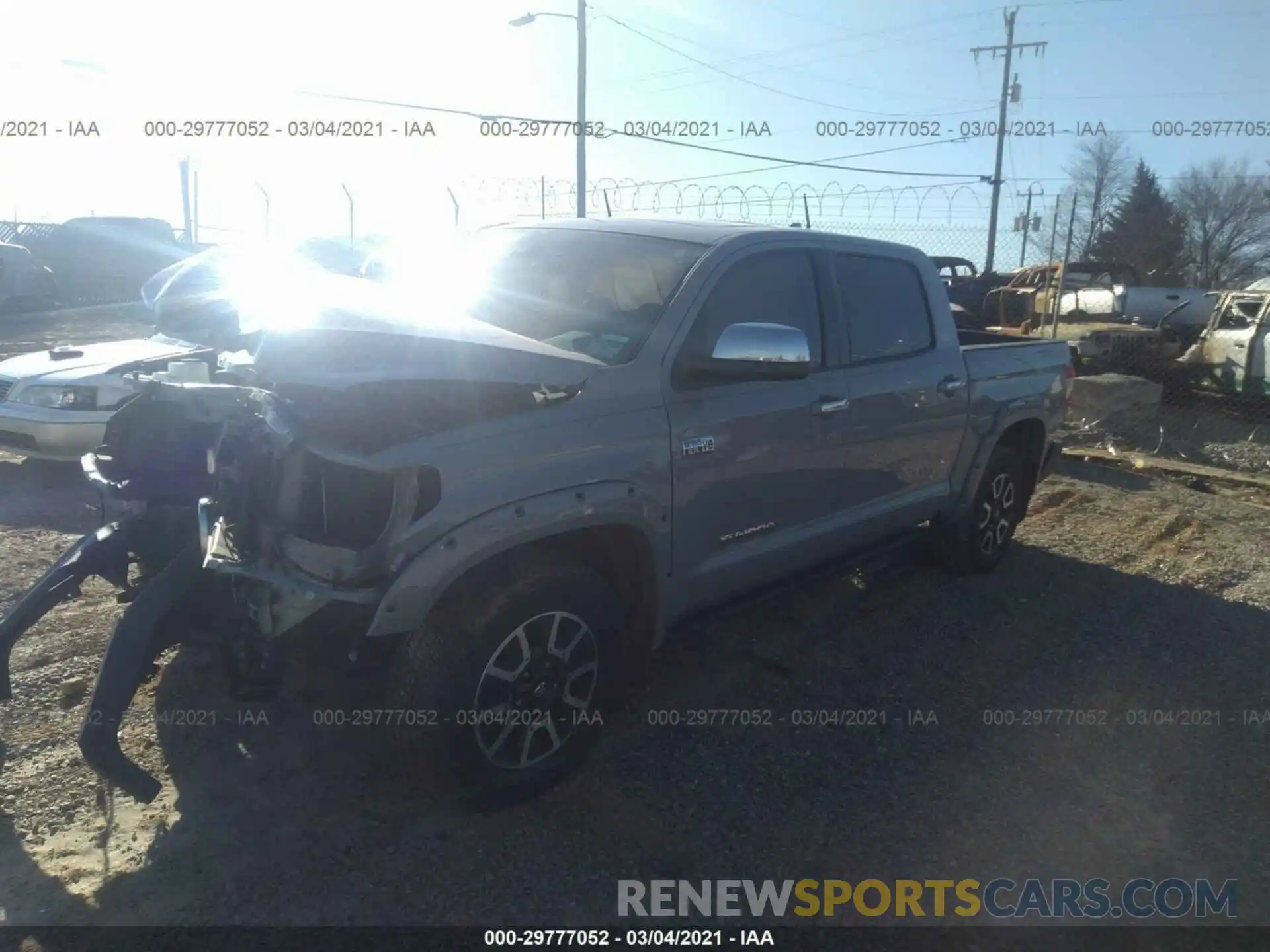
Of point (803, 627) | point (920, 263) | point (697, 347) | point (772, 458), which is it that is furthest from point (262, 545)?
point (920, 263)

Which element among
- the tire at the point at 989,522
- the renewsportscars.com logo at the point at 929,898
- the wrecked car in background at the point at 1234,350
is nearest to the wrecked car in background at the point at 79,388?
the tire at the point at 989,522

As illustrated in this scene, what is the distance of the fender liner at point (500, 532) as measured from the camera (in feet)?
9.44

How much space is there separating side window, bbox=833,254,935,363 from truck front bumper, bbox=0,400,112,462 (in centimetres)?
475

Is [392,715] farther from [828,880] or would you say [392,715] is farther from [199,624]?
[828,880]

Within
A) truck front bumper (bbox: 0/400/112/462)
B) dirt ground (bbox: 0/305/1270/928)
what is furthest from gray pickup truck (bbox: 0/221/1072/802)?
truck front bumper (bbox: 0/400/112/462)

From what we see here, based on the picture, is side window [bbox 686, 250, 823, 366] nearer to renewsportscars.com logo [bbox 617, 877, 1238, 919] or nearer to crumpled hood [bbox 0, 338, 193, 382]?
renewsportscars.com logo [bbox 617, 877, 1238, 919]

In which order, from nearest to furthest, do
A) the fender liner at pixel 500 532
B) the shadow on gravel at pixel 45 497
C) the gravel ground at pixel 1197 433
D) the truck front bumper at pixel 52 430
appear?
the fender liner at pixel 500 532, the shadow on gravel at pixel 45 497, the truck front bumper at pixel 52 430, the gravel ground at pixel 1197 433

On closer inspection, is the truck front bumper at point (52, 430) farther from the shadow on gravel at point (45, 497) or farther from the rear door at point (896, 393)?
the rear door at point (896, 393)

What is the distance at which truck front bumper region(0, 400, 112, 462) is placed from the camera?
634 centimetres

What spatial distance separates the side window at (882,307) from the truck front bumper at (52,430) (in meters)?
4.75

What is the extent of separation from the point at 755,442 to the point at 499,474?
1.23m

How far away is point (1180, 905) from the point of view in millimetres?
3082

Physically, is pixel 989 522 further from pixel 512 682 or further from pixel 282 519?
pixel 282 519

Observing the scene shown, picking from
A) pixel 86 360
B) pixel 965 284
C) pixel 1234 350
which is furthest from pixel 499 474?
pixel 965 284
